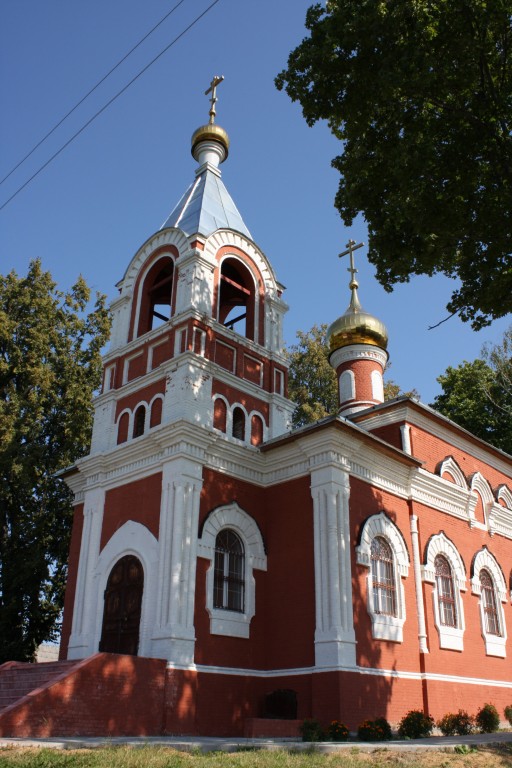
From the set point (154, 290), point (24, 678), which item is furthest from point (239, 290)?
point (24, 678)

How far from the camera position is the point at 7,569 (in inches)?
693

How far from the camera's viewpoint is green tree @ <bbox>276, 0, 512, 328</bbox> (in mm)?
8758

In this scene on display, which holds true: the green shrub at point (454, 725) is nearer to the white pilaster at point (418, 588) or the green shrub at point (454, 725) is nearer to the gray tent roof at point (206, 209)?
the white pilaster at point (418, 588)

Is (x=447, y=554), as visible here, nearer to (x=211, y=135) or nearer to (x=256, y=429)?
(x=256, y=429)

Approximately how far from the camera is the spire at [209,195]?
15.4 metres

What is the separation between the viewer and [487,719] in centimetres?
1295

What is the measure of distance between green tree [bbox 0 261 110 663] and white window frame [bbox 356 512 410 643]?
8928 millimetres

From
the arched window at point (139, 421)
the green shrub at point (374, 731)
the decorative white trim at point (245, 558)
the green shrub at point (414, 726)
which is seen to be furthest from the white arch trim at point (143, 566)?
Answer: the green shrub at point (414, 726)

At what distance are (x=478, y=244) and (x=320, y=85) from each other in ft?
10.4

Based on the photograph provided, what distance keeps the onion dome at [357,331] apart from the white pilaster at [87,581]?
8244mm

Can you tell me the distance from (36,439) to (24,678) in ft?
29.1

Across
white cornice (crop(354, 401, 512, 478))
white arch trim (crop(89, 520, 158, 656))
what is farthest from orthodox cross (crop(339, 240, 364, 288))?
white arch trim (crop(89, 520, 158, 656))

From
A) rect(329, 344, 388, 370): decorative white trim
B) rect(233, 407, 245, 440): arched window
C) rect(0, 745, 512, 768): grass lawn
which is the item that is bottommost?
rect(0, 745, 512, 768): grass lawn

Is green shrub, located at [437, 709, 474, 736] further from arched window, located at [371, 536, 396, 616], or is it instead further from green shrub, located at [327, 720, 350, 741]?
green shrub, located at [327, 720, 350, 741]
